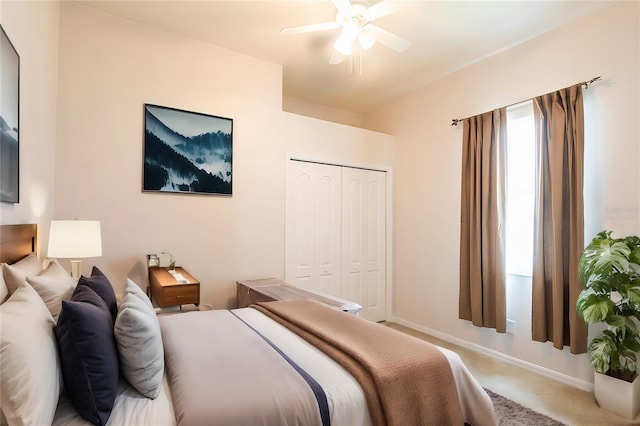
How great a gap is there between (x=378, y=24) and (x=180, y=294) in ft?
9.00

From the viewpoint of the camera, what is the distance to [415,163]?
427 centimetres

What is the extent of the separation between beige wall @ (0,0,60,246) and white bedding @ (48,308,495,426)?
1.05 m

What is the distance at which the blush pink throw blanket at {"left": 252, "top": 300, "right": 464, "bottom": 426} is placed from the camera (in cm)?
134

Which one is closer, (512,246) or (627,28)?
(627,28)

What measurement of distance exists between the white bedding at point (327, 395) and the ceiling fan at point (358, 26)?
2.07m

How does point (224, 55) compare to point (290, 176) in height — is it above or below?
above

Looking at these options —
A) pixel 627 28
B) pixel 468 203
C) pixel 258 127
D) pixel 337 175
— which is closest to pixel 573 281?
pixel 468 203

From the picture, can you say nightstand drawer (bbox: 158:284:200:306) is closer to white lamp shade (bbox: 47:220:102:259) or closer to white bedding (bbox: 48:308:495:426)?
white lamp shade (bbox: 47:220:102:259)

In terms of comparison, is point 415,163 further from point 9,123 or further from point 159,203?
point 9,123

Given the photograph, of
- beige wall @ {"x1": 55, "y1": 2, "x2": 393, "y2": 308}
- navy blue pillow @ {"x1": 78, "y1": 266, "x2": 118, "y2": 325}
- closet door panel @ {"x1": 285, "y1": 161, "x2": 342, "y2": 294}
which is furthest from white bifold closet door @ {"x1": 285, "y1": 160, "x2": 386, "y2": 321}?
navy blue pillow @ {"x1": 78, "y1": 266, "x2": 118, "y2": 325}

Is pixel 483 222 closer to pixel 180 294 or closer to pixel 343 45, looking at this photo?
pixel 343 45

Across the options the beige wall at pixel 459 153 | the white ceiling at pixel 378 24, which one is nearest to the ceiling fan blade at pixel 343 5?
the white ceiling at pixel 378 24

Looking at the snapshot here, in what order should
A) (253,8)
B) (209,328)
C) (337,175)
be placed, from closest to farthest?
(209,328) → (253,8) → (337,175)

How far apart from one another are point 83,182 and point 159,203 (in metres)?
0.59
